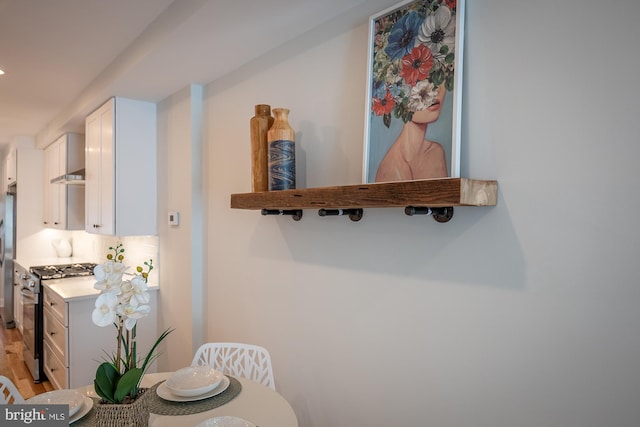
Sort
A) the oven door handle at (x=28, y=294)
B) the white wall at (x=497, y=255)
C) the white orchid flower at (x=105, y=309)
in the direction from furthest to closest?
the oven door handle at (x=28, y=294)
the white orchid flower at (x=105, y=309)
the white wall at (x=497, y=255)

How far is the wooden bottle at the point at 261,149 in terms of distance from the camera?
1848mm

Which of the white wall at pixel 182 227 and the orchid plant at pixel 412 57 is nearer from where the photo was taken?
the orchid plant at pixel 412 57

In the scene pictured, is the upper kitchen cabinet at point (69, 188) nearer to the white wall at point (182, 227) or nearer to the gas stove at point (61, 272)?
the gas stove at point (61, 272)

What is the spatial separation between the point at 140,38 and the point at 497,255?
2.21 meters

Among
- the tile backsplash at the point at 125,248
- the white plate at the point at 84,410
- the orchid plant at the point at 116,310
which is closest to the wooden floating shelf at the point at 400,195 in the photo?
the orchid plant at the point at 116,310

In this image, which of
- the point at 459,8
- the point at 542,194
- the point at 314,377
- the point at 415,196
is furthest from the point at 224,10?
the point at 314,377

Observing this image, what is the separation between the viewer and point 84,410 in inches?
53.2

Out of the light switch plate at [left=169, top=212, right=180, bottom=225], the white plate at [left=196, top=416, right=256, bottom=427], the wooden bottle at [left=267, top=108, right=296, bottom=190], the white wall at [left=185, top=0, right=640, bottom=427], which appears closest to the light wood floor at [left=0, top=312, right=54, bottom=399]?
the light switch plate at [left=169, top=212, right=180, bottom=225]

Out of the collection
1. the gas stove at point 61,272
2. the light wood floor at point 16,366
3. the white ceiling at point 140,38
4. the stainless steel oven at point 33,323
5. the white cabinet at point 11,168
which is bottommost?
the light wood floor at point 16,366

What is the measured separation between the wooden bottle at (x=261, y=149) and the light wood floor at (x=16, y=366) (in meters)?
2.86

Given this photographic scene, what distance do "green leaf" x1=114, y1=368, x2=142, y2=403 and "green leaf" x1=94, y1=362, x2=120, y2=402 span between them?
25 millimetres

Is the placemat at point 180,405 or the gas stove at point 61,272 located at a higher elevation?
the gas stove at point 61,272

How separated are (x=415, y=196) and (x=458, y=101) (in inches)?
14.1

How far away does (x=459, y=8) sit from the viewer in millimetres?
1300
